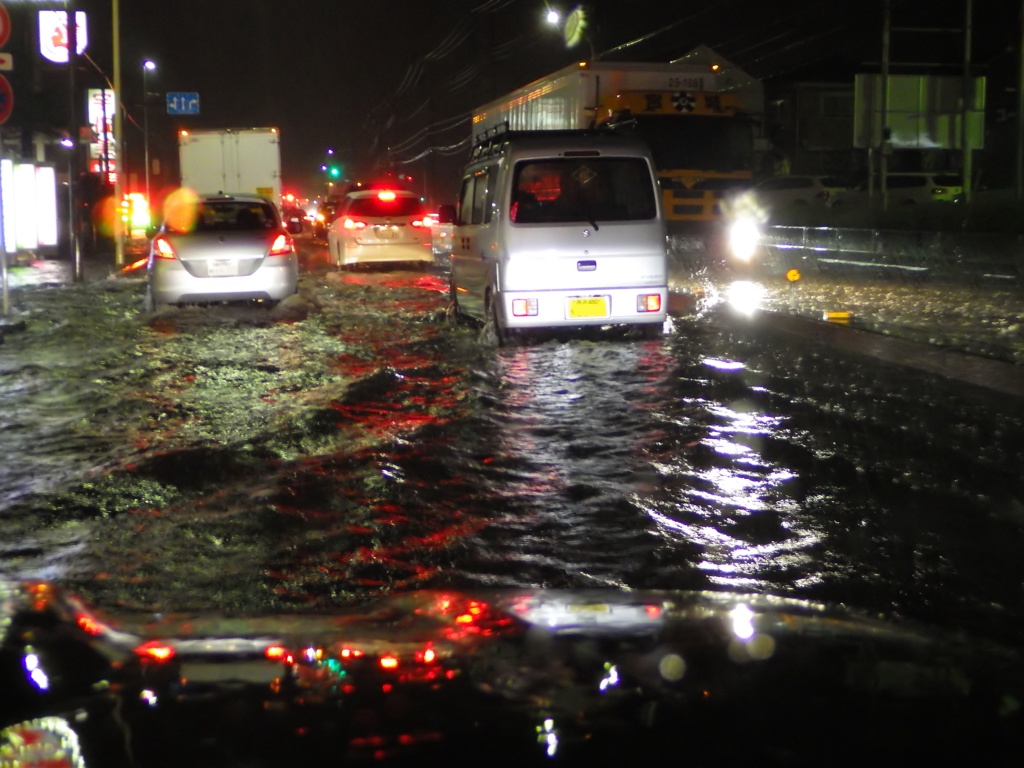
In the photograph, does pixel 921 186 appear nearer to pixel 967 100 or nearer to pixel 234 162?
pixel 967 100

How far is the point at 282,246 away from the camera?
16.8 m

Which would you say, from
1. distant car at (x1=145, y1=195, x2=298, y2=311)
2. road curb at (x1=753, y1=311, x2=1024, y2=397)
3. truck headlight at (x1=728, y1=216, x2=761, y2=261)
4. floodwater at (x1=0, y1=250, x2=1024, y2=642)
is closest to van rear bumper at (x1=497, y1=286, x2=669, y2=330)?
floodwater at (x1=0, y1=250, x2=1024, y2=642)

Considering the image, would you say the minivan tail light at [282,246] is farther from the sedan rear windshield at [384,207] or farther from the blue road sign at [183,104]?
the blue road sign at [183,104]

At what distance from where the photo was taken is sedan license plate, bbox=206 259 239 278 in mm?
16328

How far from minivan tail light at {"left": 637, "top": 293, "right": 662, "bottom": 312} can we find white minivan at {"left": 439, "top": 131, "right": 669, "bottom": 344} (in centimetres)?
1

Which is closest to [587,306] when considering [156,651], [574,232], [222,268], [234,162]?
[574,232]

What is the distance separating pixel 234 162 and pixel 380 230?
8.31 meters

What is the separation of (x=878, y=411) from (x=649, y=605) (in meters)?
6.15

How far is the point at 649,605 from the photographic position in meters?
3.81

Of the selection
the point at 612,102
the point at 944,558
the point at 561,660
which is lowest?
the point at 944,558

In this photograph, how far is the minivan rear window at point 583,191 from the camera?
40.2ft

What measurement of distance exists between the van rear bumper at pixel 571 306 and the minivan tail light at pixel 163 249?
19.0 feet

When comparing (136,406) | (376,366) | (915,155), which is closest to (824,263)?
(376,366)

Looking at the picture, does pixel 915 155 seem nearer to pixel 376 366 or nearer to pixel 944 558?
pixel 376 366
